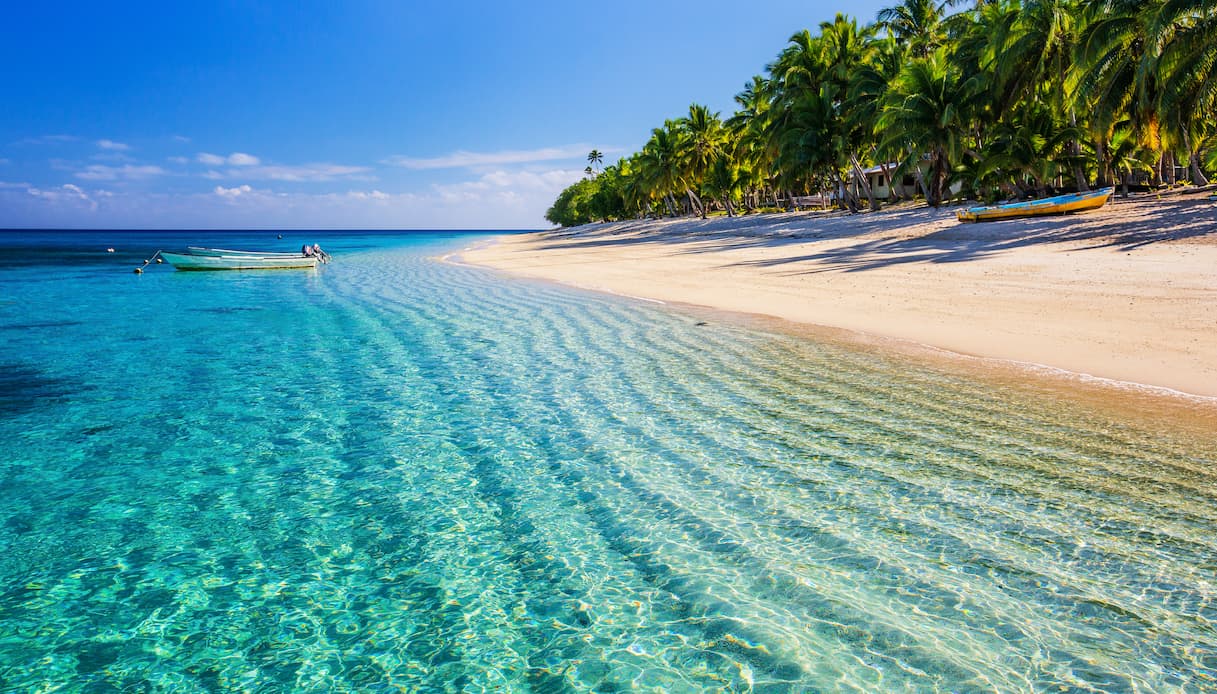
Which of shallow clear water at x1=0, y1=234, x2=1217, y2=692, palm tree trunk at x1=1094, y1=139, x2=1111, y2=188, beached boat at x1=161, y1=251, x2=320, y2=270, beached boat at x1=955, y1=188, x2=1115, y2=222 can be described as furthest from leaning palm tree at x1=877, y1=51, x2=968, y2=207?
beached boat at x1=161, y1=251, x2=320, y2=270

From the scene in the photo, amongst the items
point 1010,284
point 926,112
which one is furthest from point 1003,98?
point 1010,284

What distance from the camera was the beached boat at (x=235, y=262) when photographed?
116 feet

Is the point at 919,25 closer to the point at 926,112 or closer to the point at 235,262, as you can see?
the point at 926,112

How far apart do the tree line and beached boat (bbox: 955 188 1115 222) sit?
2.04 meters

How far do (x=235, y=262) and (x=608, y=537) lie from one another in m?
37.9

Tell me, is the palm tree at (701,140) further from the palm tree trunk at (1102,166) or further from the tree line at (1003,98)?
the palm tree trunk at (1102,166)

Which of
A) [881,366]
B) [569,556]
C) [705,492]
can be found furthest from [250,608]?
[881,366]

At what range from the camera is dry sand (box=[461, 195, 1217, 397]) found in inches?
365

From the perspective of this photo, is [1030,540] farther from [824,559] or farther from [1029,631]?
[824,559]

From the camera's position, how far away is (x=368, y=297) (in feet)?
73.6

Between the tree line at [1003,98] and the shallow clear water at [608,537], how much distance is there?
19393 mm

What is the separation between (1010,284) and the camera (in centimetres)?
1445

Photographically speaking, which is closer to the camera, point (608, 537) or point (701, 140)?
point (608, 537)

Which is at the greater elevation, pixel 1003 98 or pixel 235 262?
pixel 1003 98
